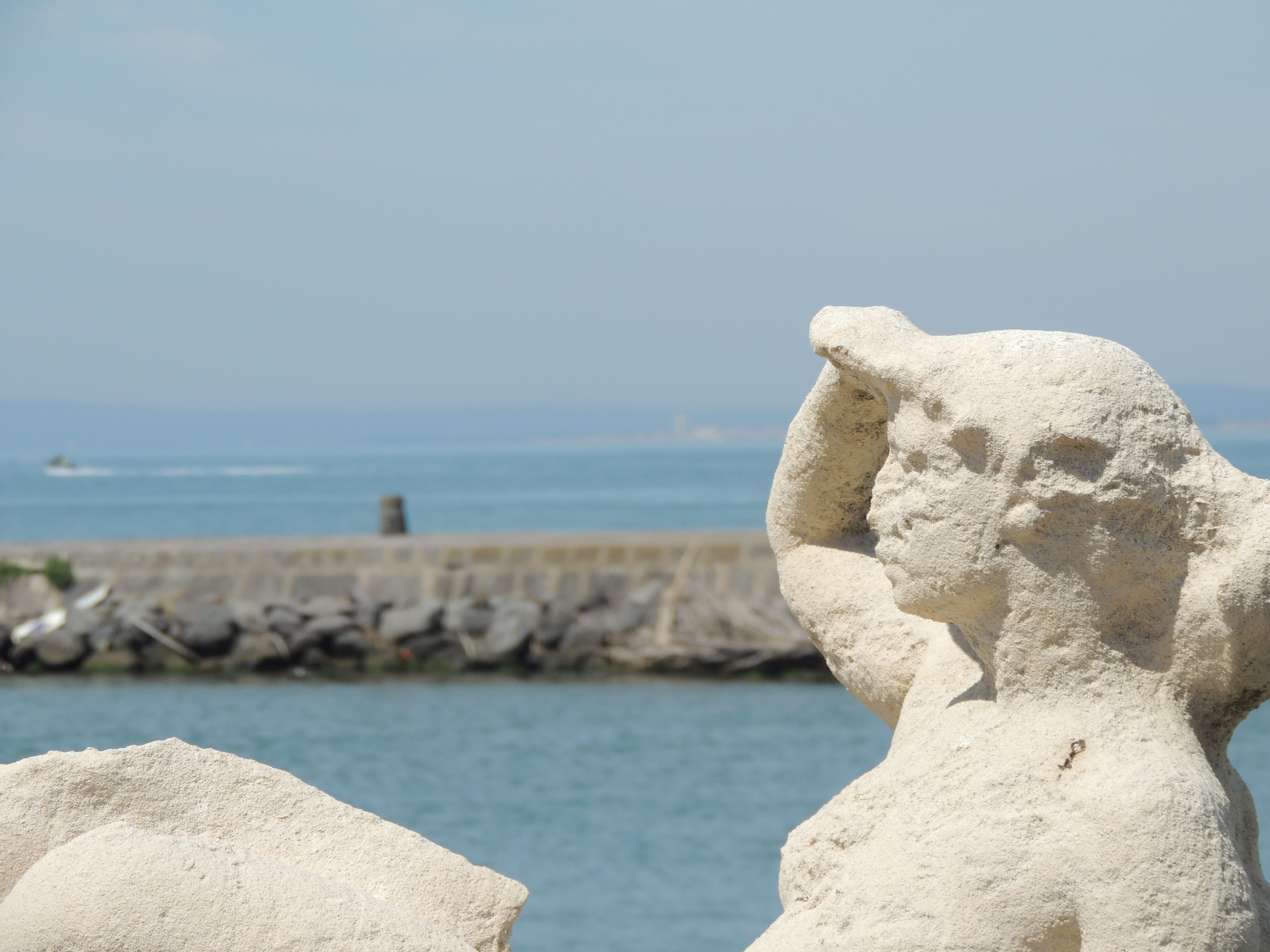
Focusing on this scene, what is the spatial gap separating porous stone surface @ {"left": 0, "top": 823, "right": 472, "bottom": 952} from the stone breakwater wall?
16.1 m

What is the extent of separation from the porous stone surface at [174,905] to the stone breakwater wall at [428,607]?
16.1 m

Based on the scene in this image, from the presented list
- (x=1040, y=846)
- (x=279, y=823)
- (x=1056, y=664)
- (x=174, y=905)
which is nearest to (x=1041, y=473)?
(x=1056, y=664)

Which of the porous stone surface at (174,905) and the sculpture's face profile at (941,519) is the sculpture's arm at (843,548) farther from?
the porous stone surface at (174,905)

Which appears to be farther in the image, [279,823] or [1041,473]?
[279,823]

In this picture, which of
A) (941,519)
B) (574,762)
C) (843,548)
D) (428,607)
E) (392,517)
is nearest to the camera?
(941,519)

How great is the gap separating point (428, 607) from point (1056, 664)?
1739 centimetres

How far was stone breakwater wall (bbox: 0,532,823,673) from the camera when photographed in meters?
18.4

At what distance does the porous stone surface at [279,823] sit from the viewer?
2.26m

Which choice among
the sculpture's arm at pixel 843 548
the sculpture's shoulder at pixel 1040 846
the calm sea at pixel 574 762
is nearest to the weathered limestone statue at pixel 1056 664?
the sculpture's shoulder at pixel 1040 846

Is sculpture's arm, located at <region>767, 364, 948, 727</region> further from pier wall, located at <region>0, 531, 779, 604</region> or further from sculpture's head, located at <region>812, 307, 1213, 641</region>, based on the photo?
pier wall, located at <region>0, 531, 779, 604</region>

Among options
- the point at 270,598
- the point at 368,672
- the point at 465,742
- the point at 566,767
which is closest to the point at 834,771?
the point at 566,767

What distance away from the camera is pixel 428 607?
19.1 meters

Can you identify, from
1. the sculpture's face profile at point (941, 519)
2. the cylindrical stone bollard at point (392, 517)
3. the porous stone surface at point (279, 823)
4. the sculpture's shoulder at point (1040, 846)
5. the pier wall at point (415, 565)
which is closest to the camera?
the sculpture's shoulder at point (1040, 846)

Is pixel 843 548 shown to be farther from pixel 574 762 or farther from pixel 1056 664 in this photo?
pixel 574 762
